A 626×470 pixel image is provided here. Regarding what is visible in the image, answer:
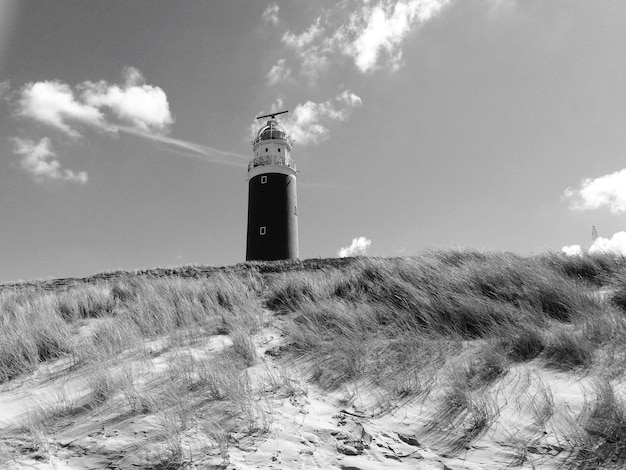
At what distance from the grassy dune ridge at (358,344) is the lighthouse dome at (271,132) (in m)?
20.2

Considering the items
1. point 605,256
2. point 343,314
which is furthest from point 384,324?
point 605,256

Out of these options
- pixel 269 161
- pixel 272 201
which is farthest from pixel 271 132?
pixel 272 201

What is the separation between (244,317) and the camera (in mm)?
5441

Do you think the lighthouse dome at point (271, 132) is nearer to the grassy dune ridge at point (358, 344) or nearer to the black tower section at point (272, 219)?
the black tower section at point (272, 219)

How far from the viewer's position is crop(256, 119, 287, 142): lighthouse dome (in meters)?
25.7

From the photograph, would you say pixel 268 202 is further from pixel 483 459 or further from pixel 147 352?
pixel 483 459

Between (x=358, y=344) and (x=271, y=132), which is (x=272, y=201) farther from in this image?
(x=358, y=344)

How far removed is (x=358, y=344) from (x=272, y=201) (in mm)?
19681

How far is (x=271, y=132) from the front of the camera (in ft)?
84.8

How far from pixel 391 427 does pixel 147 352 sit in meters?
2.87

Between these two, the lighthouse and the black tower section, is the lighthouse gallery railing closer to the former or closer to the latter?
the lighthouse

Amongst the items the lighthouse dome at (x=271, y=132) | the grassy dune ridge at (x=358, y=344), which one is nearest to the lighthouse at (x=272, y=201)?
the lighthouse dome at (x=271, y=132)

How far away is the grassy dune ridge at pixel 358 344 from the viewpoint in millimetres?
2754

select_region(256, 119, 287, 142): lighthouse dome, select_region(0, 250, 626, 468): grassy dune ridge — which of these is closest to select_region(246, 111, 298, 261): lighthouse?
select_region(256, 119, 287, 142): lighthouse dome
